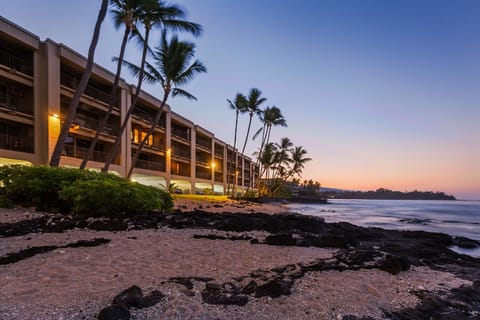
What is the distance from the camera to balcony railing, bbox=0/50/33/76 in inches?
678

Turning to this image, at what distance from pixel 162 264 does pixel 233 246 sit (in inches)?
78.9

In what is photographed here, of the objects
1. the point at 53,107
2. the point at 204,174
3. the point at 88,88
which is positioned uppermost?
the point at 88,88

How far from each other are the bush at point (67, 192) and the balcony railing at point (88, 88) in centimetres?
1336

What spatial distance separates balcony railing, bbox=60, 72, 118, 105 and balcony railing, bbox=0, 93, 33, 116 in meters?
3.35

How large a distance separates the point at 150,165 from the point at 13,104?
569 inches

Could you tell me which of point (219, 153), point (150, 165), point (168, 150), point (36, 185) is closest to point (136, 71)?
point (36, 185)

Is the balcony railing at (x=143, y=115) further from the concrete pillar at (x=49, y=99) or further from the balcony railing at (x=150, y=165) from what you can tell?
the concrete pillar at (x=49, y=99)

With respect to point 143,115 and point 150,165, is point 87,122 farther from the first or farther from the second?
point 150,165

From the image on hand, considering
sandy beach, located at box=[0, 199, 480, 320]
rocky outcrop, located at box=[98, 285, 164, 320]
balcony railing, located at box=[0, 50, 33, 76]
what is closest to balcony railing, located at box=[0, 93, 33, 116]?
balcony railing, located at box=[0, 50, 33, 76]

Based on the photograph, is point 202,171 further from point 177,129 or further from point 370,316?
point 370,316

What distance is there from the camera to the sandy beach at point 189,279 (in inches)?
120

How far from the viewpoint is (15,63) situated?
17.8 meters

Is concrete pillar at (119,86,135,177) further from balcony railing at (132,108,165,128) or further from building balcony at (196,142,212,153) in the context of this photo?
building balcony at (196,142,212,153)

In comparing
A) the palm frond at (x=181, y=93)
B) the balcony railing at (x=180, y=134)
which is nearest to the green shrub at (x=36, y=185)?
the palm frond at (x=181, y=93)
